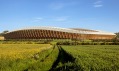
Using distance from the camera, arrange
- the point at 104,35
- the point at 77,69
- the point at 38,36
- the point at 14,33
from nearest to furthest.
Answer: the point at 77,69 < the point at 38,36 < the point at 14,33 < the point at 104,35

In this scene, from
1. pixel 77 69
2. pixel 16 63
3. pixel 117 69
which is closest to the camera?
pixel 117 69

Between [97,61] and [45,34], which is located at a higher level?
[97,61]

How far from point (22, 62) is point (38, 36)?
128m

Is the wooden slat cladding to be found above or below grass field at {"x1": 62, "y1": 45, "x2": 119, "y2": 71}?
below

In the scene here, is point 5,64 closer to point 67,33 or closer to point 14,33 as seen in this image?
point 67,33

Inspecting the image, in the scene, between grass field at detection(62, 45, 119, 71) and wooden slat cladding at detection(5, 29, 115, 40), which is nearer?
grass field at detection(62, 45, 119, 71)

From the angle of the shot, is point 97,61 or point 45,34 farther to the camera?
point 45,34

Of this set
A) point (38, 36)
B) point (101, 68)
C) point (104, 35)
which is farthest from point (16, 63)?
point (104, 35)

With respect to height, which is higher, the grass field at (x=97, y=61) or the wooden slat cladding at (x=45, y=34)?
the grass field at (x=97, y=61)

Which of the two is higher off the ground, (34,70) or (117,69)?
(117,69)

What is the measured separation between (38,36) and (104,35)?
5190 centimetres

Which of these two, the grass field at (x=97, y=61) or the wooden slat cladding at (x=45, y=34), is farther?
the wooden slat cladding at (x=45, y=34)

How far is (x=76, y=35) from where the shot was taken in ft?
529

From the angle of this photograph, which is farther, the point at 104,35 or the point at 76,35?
the point at 104,35
